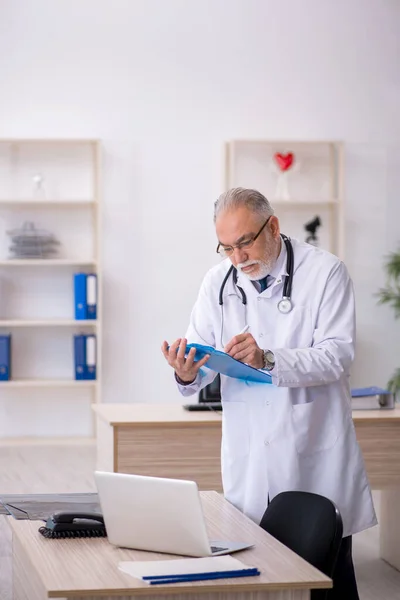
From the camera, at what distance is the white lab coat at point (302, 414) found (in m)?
2.71

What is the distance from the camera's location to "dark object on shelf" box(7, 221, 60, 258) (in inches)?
274

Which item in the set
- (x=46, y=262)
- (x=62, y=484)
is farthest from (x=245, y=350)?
(x=46, y=262)

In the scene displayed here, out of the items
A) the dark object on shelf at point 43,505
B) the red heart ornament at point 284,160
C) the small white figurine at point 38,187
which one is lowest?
the dark object on shelf at point 43,505

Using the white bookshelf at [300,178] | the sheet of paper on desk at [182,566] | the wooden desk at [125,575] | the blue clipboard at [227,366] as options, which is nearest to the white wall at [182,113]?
the white bookshelf at [300,178]

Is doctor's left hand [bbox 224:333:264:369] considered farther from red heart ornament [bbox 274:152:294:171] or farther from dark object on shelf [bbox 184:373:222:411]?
red heart ornament [bbox 274:152:294:171]

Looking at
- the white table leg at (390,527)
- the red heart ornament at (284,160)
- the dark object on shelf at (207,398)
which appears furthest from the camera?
the red heart ornament at (284,160)

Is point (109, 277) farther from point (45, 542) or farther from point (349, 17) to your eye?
point (45, 542)

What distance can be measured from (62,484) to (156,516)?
3.81 m

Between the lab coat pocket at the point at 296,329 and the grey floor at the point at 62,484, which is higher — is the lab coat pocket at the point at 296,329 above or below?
above

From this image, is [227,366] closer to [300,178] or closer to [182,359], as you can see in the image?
[182,359]

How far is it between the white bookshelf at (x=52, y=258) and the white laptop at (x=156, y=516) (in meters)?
4.98

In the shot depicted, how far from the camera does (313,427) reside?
273 centimetres

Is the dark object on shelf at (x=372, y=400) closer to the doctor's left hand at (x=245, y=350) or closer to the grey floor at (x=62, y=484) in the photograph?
the grey floor at (x=62, y=484)

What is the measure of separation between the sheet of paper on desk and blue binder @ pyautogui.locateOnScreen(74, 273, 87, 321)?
4.93 m
